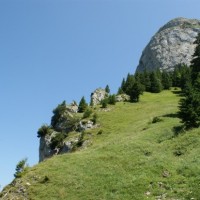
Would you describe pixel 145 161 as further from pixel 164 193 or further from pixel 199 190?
pixel 199 190

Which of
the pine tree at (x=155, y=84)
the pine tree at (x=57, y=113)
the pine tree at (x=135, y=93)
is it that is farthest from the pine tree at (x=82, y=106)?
the pine tree at (x=155, y=84)

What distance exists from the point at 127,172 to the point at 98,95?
80481 millimetres

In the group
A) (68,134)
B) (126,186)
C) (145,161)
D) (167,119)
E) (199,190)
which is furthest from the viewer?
(68,134)

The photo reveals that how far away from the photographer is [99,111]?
88438 millimetres

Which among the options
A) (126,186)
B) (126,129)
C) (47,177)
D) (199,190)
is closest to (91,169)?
(47,177)

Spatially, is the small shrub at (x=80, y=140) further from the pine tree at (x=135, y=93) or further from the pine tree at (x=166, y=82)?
the pine tree at (x=166, y=82)

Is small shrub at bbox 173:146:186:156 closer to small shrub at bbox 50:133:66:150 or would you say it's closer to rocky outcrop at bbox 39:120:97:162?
rocky outcrop at bbox 39:120:97:162

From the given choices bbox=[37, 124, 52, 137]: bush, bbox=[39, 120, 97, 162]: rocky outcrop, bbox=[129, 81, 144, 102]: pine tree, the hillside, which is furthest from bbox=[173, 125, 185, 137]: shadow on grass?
bbox=[129, 81, 144, 102]: pine tree

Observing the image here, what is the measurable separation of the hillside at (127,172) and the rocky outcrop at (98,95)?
190 feet

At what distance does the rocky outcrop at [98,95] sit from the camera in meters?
116

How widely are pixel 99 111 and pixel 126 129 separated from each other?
20.8 meters

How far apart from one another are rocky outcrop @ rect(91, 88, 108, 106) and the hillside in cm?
5781

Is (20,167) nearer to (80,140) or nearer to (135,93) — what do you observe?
(80,140)

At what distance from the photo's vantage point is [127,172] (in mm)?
40312
